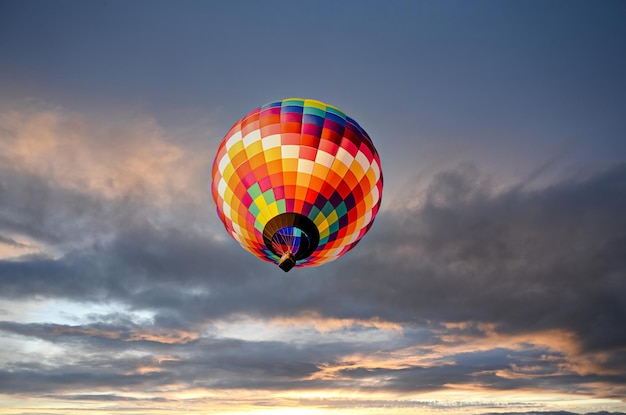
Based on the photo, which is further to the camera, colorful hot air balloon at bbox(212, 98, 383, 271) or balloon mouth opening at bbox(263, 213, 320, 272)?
colorful hot air balloon at bbox(212, 98, 383, 271)

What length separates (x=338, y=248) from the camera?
89.1ft

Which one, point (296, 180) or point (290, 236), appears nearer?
point (296, 180)

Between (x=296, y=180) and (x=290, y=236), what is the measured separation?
286 cm

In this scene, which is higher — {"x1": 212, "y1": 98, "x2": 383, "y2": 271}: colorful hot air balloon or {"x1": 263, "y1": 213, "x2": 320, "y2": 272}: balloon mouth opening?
{"x1": 212, "y1": 98, "x2": 383, "y2": 271}: colorful hot air balloon

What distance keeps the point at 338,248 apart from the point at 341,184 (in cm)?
429

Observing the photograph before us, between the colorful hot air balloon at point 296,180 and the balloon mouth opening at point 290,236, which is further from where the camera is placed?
the colorful hot air balloon at point 296,180

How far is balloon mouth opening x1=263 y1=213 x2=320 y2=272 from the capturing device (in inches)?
939

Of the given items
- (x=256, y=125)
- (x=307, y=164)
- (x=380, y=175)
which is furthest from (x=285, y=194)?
(x=380, y=175)

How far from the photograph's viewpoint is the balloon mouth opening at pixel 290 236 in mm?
23845

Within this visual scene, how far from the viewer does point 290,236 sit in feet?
79.6

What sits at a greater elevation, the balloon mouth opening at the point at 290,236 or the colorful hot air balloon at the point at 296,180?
the colorful hot air balloon at the point at 296,180

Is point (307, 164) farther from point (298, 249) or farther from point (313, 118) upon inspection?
point (298, 249)

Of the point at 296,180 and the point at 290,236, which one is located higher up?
the point at 296,180

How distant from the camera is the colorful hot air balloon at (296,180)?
24141 mm
